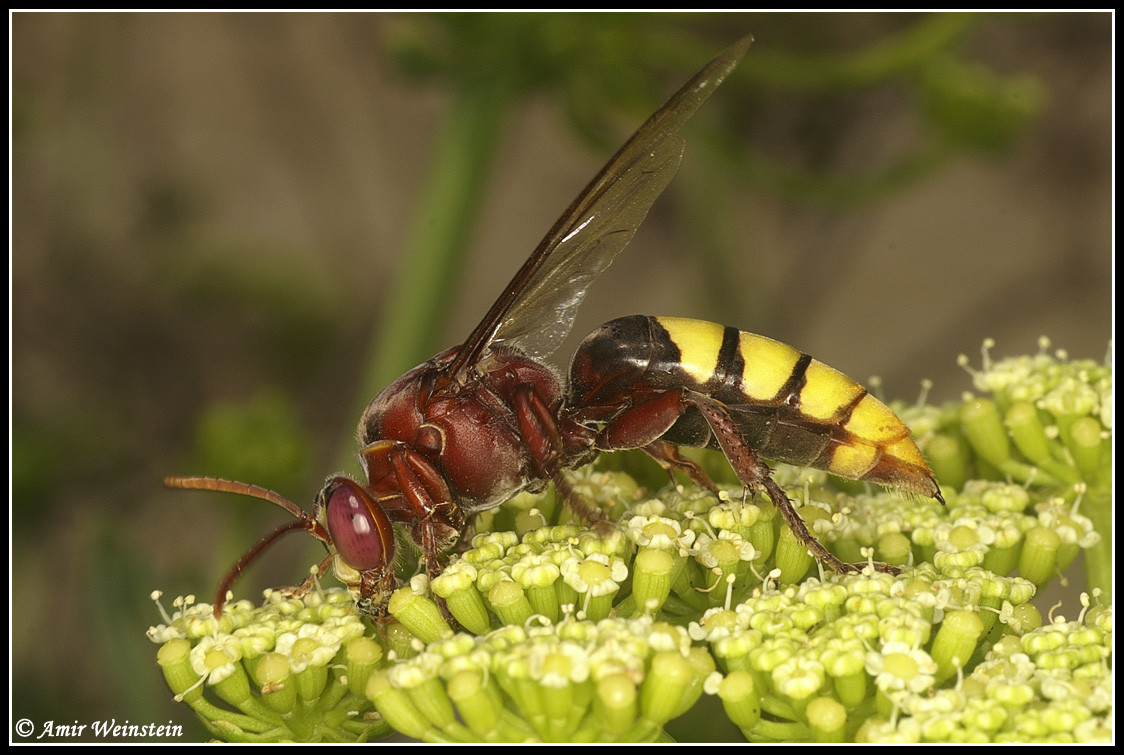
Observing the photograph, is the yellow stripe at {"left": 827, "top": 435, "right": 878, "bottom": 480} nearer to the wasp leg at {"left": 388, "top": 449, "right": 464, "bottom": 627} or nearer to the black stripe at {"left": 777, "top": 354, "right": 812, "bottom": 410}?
the black stripe at {"left": 777, "top": 354, "right": 812, "bottom": 410}

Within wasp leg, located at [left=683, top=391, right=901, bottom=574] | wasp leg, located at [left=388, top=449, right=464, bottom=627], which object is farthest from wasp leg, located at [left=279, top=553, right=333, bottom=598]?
wasp leg, located at [left=683, top=391, right=901, bottom=574]

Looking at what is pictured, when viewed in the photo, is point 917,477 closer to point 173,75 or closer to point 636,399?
point 636,399

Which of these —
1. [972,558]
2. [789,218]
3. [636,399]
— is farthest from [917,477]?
[789,218]

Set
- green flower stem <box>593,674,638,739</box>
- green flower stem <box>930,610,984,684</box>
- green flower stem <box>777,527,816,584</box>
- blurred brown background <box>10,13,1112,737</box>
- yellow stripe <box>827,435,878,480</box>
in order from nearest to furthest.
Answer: green flower stem <box>593,674,638,739</box> < green flower stem <box>930,610,984,684</box> < green flower stem <box>777,527,816,584</box> < yellow stripe <box>827,435,878,480</box> < blurred brown background <box>10,13,1112,737</box>

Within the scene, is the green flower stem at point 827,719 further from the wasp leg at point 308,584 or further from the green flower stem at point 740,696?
the wasp leg at point 308,584

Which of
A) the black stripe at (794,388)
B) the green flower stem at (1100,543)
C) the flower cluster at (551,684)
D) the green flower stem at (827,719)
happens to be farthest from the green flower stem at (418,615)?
the green flower stem at (1100,543)

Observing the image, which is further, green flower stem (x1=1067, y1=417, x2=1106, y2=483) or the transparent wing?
green flower stem (x1=1067, y1=417, x2=1106, y2=483)

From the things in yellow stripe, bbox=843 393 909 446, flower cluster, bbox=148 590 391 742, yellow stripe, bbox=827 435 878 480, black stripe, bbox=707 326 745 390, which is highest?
black stripe, bbox=707 326 745 390
